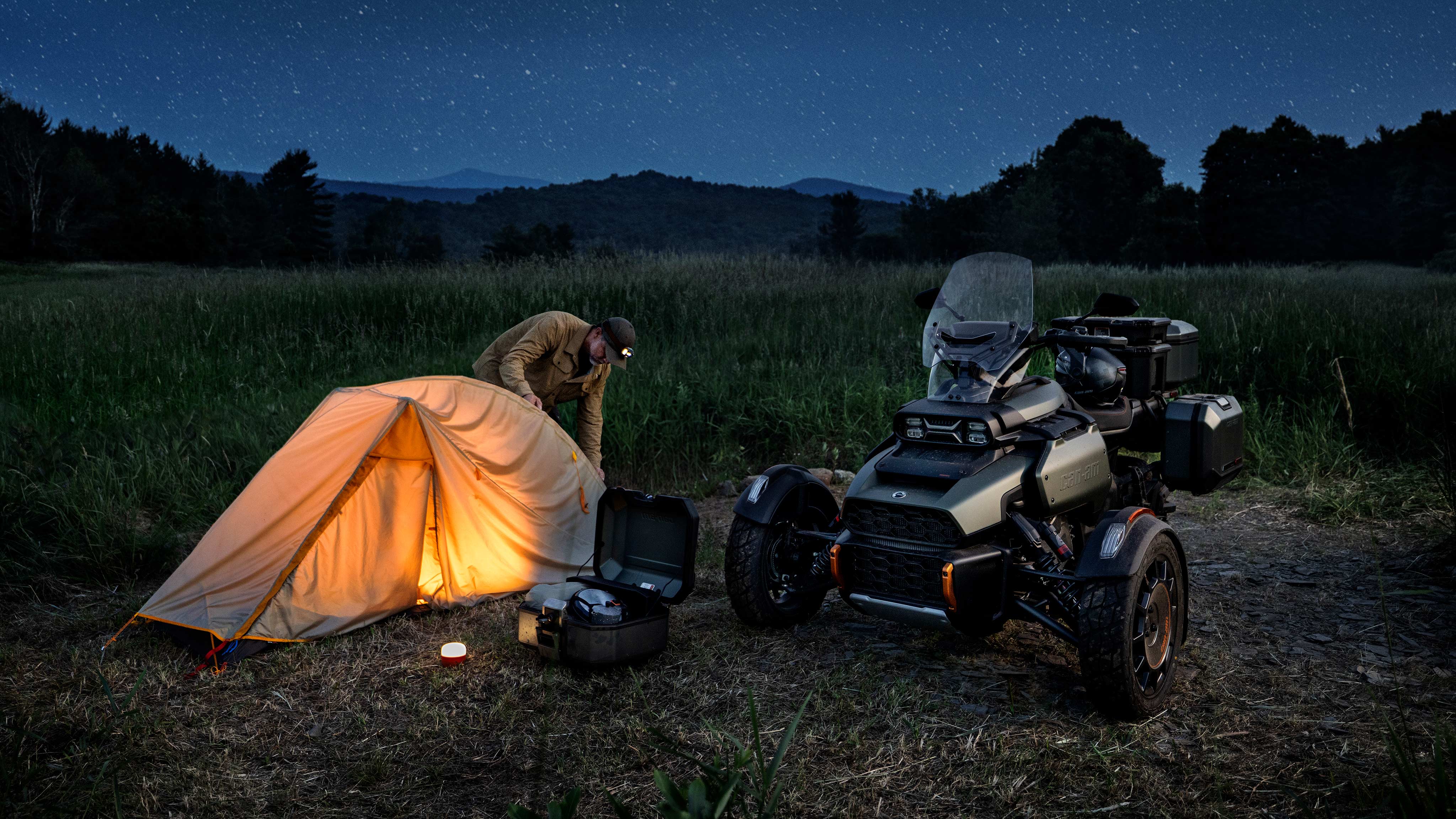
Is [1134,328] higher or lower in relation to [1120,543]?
higher

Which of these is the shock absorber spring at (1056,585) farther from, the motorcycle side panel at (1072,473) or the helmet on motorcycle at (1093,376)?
the helmet on motorcycle at (1093,376)

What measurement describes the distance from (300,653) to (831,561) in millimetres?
2470

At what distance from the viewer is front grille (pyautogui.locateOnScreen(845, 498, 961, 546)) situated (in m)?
3.33

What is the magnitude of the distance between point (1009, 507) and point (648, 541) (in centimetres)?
177

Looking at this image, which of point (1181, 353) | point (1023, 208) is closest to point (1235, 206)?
point (1023, 208)

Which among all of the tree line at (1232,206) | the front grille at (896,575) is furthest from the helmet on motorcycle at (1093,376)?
the tree line at (1232,206)

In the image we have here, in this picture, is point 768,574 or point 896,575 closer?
point 896,575

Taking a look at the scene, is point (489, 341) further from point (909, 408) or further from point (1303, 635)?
point (1303, 635)

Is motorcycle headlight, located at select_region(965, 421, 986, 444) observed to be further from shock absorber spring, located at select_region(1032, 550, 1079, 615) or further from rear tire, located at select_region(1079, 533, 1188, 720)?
rear tire, located at select_region(1079, 533, 1188, 720)

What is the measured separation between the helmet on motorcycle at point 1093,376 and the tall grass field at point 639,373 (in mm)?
1054

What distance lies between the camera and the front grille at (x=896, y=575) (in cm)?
334

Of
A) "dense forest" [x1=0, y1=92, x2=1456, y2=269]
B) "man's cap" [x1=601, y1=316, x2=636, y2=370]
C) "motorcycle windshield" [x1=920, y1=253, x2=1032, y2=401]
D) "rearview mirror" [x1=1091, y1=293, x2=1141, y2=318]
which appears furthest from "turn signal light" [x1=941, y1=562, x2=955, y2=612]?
"dense forest" [x1=0, y1=92, x2=1456, y2=269]

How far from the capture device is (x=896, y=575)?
3434mm

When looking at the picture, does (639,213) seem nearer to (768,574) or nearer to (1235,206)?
(1235,206)
